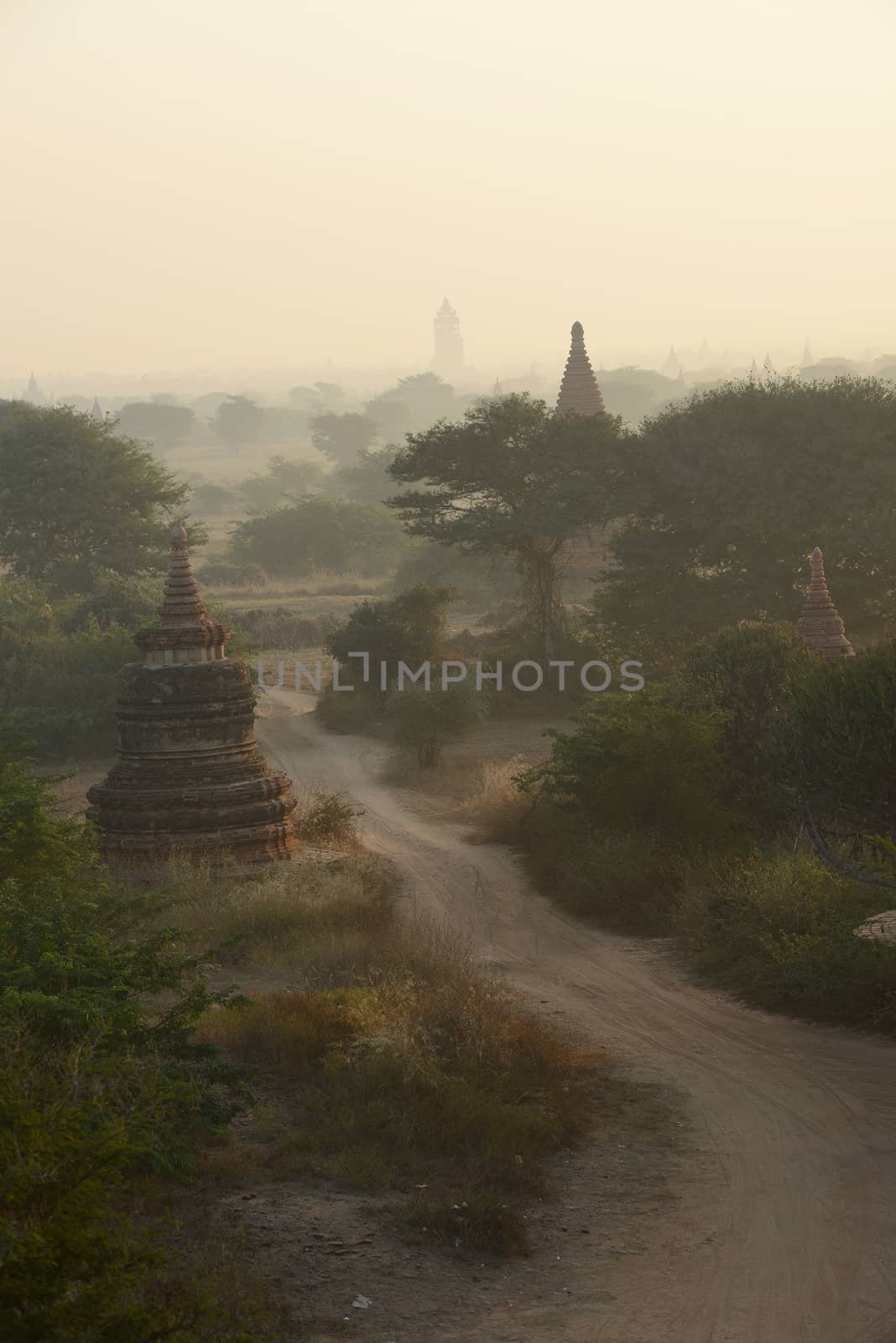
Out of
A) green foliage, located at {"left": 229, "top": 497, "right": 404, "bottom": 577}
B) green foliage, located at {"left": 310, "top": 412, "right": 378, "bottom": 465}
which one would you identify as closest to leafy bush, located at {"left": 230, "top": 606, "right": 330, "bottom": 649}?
green foliage, located at {"left": 229, "top": 497, "right": 404, "bottom": 577}

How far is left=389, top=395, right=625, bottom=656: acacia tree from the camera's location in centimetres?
3916

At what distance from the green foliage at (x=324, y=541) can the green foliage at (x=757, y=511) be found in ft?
95.8

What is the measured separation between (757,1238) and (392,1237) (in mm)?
2148

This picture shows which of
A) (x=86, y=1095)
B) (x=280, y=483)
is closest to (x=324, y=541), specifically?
(x=280, y=483)

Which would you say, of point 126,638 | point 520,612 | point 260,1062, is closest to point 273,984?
point 260,1062

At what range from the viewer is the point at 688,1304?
888 centimetres

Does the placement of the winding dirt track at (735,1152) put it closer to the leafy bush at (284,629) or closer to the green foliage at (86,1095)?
the green foliage at (86,1095)

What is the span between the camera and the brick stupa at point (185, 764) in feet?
63.2

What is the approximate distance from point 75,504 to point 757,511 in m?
22.9

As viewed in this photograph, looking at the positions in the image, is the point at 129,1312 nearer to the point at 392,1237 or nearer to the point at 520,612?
the point at 392,1237

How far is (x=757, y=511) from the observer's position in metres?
36.1

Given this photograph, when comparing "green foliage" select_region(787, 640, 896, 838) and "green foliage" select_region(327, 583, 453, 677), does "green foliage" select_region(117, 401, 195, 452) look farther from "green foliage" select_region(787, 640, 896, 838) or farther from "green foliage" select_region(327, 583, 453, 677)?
"green foliage" select_region(787, 640, 896, 838)

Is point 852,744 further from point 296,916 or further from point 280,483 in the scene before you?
point 280,483

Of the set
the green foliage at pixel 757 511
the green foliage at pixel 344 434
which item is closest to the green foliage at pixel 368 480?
the green foliage at pixel 344 434
